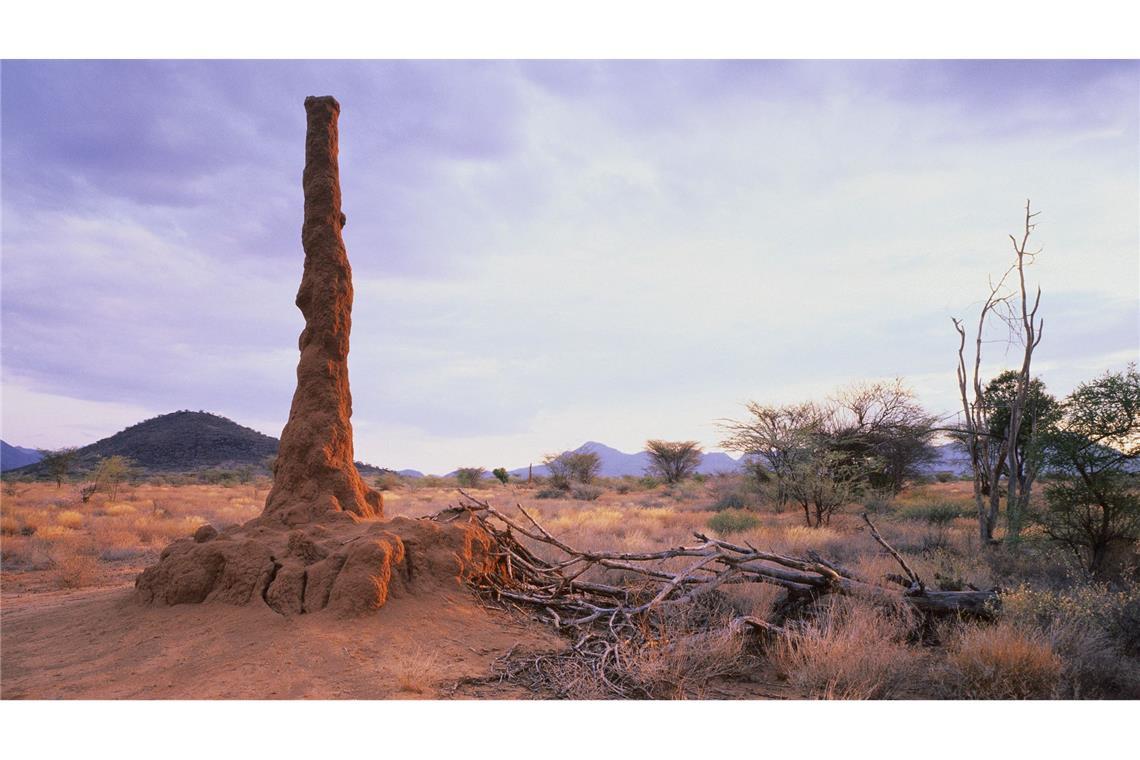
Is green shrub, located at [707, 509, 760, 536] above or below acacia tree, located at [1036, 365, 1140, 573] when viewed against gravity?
below

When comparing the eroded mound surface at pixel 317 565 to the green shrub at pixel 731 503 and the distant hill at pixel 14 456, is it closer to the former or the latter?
the green shrub at pixel 731 503

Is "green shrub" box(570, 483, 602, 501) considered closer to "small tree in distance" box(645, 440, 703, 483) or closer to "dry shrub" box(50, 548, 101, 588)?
"small tree in distance" box(645, 440, 703, 483)

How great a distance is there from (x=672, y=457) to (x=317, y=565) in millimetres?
38766

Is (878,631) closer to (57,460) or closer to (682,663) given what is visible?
(682,663)

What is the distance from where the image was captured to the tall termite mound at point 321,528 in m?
5.90

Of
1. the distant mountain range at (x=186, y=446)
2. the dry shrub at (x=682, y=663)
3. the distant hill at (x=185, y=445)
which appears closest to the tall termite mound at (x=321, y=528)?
the dry shrub at (x=682, y=663)

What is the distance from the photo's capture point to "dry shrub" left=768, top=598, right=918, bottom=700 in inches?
187

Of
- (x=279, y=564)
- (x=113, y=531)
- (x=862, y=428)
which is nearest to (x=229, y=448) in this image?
(x=113, y=531)

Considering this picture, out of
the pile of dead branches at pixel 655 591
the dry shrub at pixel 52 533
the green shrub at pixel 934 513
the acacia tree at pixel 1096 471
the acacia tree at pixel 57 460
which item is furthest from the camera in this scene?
the acacia tree at pixel 57 460

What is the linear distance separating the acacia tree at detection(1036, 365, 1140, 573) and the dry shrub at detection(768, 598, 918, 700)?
4.92m

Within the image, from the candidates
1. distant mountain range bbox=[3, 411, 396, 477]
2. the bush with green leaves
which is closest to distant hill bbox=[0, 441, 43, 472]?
distant mountain range bbox=[3, 411, 396, 477]

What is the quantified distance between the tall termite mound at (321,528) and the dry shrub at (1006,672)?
15.1ft

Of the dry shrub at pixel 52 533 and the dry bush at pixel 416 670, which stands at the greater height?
the dry bush at pixel 416 670

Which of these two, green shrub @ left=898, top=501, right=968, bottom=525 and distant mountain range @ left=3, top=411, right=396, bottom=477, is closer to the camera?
green shrub @ left=898, top=501, right=968, bottom=525
